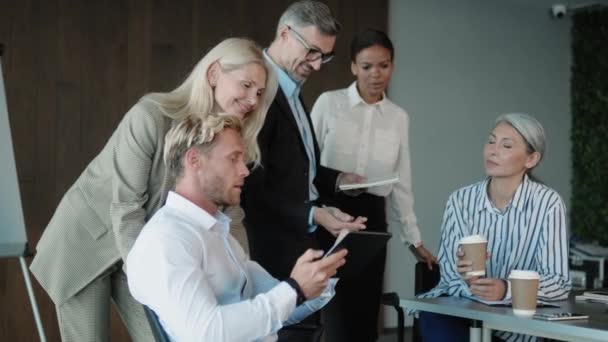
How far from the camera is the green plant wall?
753 centimetres

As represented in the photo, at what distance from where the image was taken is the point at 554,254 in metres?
2.87

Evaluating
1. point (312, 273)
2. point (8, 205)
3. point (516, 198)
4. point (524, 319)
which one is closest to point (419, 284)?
point (516, 198)

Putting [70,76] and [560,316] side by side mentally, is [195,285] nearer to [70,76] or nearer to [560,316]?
[560,316]

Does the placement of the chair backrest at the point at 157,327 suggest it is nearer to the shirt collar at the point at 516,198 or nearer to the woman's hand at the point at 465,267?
the woman's hand at the point at 465,267

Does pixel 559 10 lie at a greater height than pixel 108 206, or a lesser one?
greater

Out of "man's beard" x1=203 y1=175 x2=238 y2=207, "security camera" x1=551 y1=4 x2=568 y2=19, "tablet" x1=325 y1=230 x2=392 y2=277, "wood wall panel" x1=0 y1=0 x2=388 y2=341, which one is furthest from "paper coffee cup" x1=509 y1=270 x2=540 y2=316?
"security camera" x1=551 y1=4 x2=568 y2=19

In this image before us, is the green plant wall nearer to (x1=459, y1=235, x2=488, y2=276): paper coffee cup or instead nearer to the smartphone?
(x1=459, y1=235, x2=488, y2=276): paper coffee cup

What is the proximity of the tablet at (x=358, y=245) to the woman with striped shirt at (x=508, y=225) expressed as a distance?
0.39 m

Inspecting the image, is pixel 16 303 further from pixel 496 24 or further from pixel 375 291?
pixel 496 24

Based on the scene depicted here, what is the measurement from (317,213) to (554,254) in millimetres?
796

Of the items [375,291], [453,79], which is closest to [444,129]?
[453,79]

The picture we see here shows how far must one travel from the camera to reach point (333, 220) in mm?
2836

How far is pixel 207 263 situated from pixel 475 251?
980mm

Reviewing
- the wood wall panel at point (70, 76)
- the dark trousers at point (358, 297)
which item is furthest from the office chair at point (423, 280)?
the wood wall panel at point (70, 76)
